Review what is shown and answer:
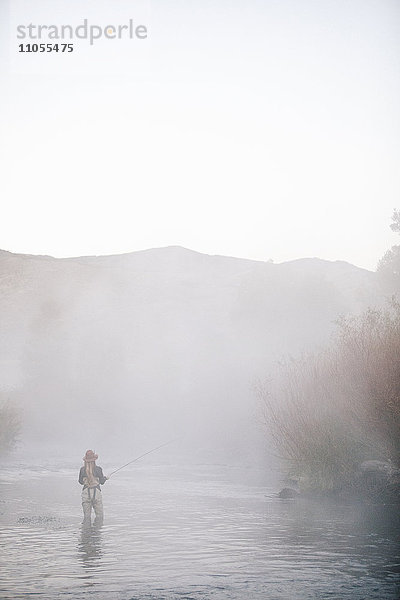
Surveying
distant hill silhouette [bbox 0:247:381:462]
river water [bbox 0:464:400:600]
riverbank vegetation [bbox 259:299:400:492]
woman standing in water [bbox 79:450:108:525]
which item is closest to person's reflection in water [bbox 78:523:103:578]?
river water [bbox 0:464:400:600]

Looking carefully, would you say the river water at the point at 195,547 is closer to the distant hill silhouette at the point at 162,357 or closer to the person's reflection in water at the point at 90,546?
the person's reflection in water at the point at 90,546

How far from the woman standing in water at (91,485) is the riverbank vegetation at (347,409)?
29.1 feet

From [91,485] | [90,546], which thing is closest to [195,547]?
[90,546]

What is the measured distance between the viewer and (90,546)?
18.4 m

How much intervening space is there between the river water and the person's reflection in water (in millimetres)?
26

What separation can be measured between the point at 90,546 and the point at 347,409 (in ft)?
36.2

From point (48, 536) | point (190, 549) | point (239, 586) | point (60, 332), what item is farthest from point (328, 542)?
point (60, 332)

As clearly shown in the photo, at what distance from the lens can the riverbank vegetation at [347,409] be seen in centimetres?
2442

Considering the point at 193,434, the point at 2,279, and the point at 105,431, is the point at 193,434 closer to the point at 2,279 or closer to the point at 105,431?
the point at 105,431

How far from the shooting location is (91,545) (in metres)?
18.5

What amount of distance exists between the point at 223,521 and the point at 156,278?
137 metres

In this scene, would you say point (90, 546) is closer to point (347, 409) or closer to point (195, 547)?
point (195, 547)

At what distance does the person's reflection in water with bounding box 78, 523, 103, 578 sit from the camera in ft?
53.1

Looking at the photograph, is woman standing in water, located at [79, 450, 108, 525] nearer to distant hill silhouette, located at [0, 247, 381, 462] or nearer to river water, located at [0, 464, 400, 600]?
river water, located at [0, 464, 400, 600]
